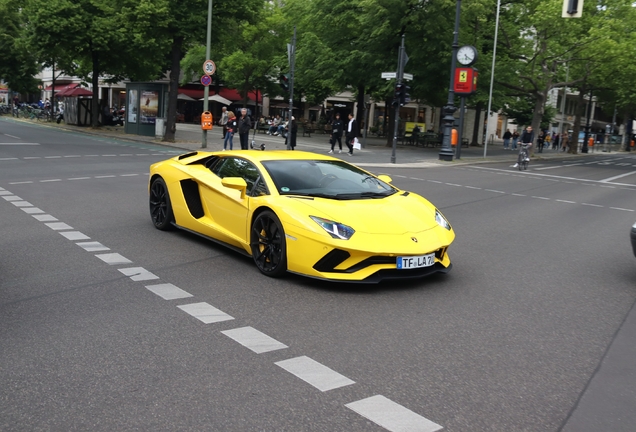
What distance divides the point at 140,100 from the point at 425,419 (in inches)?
1349

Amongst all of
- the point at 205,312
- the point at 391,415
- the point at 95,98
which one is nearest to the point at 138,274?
the point at 205,312

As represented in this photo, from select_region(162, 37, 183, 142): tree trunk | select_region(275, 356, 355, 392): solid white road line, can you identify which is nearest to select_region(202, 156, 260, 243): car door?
select_region(275, 356, 355, 392): solid white road line

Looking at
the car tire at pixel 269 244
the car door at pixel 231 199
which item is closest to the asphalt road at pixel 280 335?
the car tire at pixel 269 244

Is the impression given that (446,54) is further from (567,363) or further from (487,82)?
(567,363)

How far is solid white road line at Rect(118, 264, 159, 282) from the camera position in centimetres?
670

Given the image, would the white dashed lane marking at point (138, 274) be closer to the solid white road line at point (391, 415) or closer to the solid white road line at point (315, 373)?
the solid white road line at point (315, 373)

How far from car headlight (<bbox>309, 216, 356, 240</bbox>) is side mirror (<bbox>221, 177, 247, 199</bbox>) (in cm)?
119

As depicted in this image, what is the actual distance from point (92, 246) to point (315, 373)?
4.72 metres

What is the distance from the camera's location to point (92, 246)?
26.7ft

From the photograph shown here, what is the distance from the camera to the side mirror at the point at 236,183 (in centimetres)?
733

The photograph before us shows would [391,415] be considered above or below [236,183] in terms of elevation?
below

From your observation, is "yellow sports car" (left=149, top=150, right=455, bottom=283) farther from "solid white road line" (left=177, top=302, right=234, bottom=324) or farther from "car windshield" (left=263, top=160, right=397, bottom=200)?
"solid white road line" (left=177, top=302, right=234, bottom=324)

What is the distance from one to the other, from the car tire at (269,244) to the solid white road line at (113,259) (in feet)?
4.81

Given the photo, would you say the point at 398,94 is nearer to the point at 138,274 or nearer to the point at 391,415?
A: the point at 138,274
